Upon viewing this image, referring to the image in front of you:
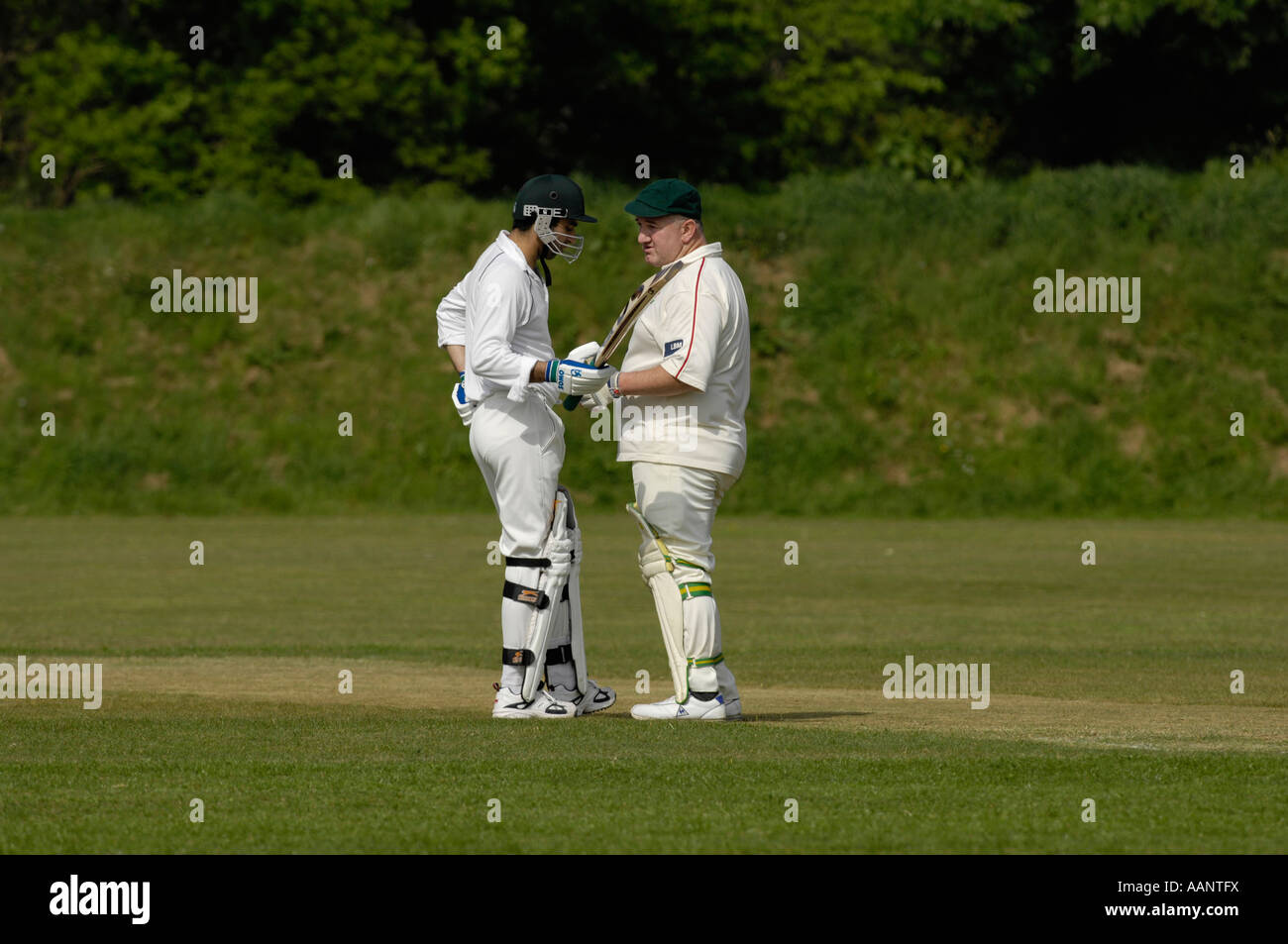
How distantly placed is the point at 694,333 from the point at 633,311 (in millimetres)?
411

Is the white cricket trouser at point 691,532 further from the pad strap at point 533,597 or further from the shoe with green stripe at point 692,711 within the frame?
the pad strap at point 533,597

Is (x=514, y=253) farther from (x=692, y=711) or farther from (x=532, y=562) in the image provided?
(x=692, y=711)

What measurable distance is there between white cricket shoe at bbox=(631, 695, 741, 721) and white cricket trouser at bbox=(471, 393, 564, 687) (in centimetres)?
76

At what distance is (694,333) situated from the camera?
10.0 meters

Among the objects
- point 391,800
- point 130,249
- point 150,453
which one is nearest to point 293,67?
point 130,249

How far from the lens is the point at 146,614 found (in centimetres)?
1948

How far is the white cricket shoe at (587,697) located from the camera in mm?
10836

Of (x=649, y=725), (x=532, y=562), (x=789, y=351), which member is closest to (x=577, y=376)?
(x=532, y=562)

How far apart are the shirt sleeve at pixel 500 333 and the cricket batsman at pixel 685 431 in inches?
18.9

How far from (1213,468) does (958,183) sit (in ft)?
34.8

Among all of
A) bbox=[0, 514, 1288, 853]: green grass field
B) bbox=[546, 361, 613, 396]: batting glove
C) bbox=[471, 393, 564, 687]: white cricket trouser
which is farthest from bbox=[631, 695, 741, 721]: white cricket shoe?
bbox=[546, 361, 613, 396]: batting glove

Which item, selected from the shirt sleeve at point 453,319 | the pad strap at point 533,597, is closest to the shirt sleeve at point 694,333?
the pad strap at point 533,597

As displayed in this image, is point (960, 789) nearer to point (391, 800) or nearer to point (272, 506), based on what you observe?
point (391, 800)

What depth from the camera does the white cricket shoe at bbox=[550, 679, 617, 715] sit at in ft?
35.6
